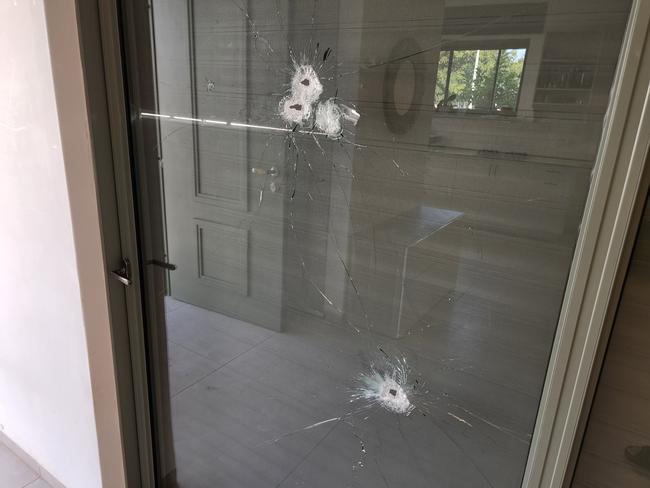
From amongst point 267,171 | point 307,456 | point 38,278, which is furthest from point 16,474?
point 267,171

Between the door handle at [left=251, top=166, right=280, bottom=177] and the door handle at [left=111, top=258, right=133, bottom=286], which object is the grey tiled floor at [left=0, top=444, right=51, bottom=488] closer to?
the door handle at [left=111, top=258, right=133, bottom=286]

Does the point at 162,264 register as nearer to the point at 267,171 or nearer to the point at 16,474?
the point at 267,171

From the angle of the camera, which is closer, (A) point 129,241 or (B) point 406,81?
(B) point 406,81

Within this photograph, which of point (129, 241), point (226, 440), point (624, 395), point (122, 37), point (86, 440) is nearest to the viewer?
point (624, 395)

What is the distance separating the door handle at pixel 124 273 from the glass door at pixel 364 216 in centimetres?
7

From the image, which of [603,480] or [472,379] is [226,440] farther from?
[603,480]

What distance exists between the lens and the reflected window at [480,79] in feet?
2.23

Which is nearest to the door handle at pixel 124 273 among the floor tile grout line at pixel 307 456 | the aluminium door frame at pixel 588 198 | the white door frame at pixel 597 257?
the aluminium door frame at pixel 588 198

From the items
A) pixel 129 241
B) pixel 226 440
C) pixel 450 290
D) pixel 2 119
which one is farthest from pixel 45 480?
pixel 450 290

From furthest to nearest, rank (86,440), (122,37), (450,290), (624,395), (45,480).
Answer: (45,480) → (86,440) → (122,37) → (450,290) → (624,395)

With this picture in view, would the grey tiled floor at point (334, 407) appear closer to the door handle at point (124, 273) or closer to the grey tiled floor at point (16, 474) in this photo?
the door handle at point (124, 273)

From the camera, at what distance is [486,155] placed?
2.39 ft

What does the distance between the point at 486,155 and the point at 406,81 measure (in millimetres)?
188

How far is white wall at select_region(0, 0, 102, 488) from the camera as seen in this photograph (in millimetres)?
1219
